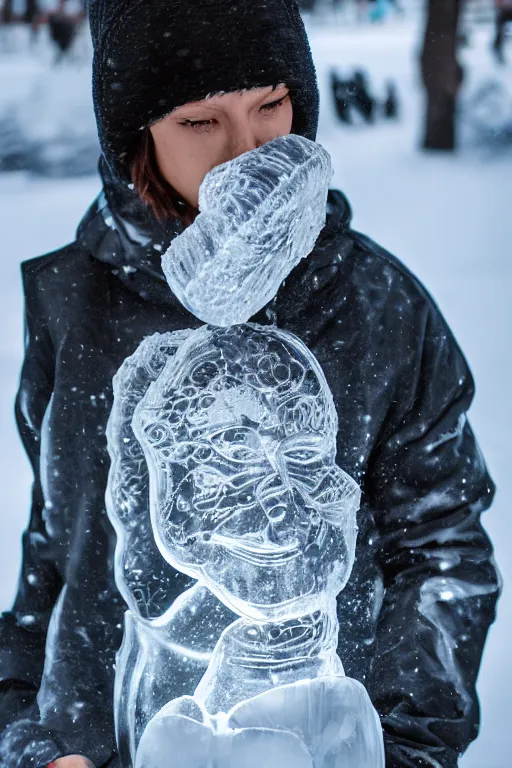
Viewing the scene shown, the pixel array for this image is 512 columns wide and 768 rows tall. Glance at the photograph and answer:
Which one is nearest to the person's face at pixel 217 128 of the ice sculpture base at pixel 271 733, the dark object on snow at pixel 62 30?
the ice sculpture base at pixel 271 733

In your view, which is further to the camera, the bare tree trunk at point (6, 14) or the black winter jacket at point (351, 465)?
the bare tree trunk at point (6, 14)

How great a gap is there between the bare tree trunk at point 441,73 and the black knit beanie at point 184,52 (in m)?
0.53

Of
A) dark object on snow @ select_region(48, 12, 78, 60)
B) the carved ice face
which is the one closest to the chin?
the carved ice face

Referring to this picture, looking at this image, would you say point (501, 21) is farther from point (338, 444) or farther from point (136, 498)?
point (136, 498)

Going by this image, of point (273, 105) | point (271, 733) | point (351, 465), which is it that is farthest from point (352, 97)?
point (271, 733)

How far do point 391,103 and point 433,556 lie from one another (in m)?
0.66

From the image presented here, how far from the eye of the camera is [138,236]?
104 centimetres

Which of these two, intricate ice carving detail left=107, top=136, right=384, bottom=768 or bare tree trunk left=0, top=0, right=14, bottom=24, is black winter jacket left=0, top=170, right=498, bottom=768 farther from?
bare tree trunk left=0, top=0, right=14, bottom=24

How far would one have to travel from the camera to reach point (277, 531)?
0.97m

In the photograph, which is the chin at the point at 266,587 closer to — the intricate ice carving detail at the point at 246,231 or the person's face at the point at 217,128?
the intricate ice carving detail at the point at 246,231

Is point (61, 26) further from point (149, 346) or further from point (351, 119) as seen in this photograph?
point (149, 346)

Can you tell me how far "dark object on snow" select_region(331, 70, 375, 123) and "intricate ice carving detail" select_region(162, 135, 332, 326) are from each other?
51cm

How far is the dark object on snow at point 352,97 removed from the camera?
1456mm

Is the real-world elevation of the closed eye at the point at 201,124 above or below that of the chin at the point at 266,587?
above
